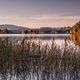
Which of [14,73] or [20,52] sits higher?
[20,52]

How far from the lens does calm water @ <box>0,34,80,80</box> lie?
1108 cm

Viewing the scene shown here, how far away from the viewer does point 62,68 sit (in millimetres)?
11570

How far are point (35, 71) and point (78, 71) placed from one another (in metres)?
1.49

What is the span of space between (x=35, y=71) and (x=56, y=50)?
43.2 inches

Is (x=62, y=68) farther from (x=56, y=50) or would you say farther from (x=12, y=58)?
(x=12, y=58)

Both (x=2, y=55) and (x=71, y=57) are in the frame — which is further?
Answer: (x=71, y=57)

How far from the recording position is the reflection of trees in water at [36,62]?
436 inches

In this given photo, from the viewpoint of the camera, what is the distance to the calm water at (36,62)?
1108cm

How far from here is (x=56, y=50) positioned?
11891mm

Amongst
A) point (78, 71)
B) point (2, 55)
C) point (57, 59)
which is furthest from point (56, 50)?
point (2, 55)

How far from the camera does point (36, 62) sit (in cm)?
1179

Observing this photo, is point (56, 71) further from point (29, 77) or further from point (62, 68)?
point (29, 77)

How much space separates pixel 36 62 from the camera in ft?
38.7

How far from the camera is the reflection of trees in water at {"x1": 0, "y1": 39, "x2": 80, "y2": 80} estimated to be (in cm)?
1108
